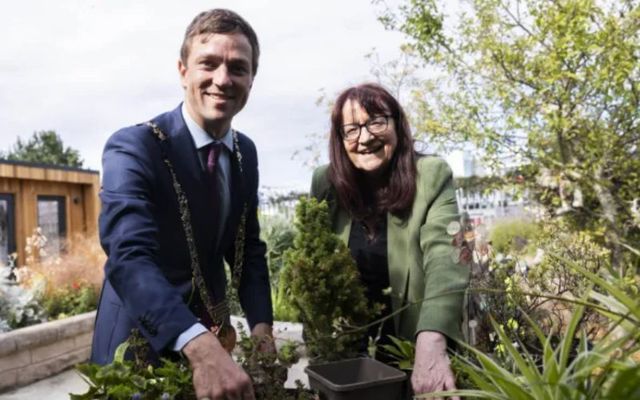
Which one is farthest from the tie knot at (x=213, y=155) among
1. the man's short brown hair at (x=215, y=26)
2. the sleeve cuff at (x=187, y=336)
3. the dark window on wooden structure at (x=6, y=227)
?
the dark window on wooden structure at (x=6, y=227)

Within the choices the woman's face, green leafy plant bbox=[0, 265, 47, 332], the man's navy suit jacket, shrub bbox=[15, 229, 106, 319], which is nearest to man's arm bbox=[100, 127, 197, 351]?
the man's navy suit jacket

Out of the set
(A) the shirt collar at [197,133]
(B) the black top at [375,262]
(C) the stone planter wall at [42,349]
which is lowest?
(C) the stone planter wall at [42,349]

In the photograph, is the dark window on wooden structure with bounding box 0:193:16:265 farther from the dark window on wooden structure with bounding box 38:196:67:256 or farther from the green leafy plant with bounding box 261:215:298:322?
the green leafy plant with bounding box 261:215:298:322

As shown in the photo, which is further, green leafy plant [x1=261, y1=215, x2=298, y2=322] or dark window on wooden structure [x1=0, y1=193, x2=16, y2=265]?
dark window on wooden structure [x1=0, y1=193, x2=16, y2=265]

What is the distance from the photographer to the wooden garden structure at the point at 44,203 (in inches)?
418

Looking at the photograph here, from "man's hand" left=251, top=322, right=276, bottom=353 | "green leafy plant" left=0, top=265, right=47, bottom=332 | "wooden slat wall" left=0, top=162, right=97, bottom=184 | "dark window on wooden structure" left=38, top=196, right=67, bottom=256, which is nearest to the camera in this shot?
"man's hand" left=251, top=322, right=276, bottom=353

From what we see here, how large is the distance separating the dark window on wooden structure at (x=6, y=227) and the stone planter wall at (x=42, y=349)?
534 cm

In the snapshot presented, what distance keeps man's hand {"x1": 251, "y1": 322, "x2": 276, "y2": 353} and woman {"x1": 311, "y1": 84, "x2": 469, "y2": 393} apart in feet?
1.15

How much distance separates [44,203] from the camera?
38.5 feet

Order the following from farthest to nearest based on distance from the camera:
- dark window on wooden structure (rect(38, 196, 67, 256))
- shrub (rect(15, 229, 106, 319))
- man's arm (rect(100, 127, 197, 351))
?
dark window on wooden structure (rect(38, 196, 67, 256))
shrub (rect(15, 229, 106, 319))
man's arm (rect(100, 127, 197, 351))

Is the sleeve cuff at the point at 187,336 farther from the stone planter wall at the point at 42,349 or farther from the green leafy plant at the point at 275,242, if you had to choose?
the green leafy plant at the point at 275,242

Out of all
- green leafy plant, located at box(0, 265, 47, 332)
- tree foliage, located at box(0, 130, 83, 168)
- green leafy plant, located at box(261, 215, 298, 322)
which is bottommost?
green leafy plant, located at box(0, 265, 47, 332)

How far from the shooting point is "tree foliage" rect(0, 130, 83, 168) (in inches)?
1666

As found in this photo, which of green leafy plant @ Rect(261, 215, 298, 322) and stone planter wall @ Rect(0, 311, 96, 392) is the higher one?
green leafy plant @ Rect(261, 215, 298, 322)
